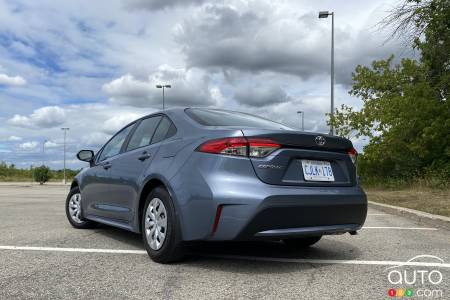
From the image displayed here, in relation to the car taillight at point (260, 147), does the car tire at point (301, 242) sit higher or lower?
lower

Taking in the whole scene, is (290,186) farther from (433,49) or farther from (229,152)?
(433,49)

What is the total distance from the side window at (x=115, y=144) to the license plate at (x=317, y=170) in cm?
250

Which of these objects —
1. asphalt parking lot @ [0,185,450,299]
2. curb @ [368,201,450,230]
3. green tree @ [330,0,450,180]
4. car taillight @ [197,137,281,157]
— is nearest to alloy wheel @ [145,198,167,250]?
asphalt parking lot @ [0,185,450,299]

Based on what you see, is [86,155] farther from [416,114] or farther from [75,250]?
[416,114]

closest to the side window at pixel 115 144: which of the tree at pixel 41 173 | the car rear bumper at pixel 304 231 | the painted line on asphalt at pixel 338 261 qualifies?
the painted line on asphalt at pixel 338 261

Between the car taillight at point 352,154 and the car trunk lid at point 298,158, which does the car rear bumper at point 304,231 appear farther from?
the car taillight at point 352,154

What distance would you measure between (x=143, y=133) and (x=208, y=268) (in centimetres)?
186

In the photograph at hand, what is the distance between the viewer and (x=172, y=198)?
4.30m

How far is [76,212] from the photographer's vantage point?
22.5ft

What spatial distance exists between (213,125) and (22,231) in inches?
137

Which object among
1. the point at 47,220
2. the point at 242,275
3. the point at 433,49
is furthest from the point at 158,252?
the point at 433,49

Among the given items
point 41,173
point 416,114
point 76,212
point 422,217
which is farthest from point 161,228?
point 41,173

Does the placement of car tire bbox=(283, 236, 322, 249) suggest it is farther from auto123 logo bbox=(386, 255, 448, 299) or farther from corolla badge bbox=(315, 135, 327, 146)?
corolla badge bbox=(315, 135, 327, 146)

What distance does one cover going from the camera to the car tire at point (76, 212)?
22.0ft
